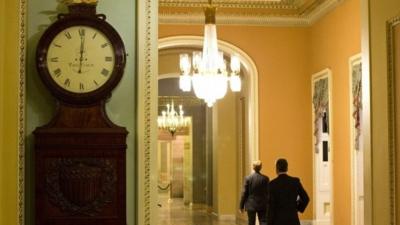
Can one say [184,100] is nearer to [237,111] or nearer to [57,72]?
[237,111]

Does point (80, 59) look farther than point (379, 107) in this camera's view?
No

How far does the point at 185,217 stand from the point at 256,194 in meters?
6.98

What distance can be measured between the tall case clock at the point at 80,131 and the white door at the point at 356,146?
5.95 metres

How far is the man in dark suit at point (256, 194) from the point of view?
891 centimetres

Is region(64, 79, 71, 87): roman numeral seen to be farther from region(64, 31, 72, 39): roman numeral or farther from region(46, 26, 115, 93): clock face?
region(64, 31, 72, 39): roman numeral

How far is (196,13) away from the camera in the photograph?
444 inches

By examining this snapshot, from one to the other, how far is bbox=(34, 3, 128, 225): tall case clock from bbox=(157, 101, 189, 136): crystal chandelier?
1514 centimetres

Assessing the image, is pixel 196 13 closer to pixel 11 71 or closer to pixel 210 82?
pixel 210 82

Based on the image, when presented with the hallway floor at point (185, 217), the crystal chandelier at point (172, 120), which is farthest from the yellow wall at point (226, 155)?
the crystal chandelier at point (172, 120)

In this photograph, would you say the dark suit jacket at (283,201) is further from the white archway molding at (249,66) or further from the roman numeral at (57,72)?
the white archway molding at (249,66)

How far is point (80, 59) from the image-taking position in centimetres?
379

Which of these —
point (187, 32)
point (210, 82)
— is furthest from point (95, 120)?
point (187, 32)

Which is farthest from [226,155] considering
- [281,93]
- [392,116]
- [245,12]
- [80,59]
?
[80,59]

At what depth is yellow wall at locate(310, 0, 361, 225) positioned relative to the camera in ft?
31.1
